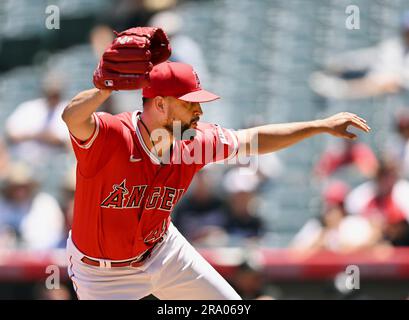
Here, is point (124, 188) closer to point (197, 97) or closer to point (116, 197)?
point (116, 197)

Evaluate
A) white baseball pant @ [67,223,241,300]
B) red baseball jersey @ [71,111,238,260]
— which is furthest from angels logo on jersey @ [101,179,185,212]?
white baseball pant @ [67,223,241,300]

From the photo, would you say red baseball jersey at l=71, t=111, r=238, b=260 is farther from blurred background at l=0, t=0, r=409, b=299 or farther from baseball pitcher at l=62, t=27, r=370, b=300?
blurred background at l=0, t=0, r=409, b=299

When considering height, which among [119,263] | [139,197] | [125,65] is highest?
[125,65]

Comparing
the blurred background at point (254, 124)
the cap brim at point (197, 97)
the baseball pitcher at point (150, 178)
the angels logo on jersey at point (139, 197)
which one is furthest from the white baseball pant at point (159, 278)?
the blurred background at point (254, 124)

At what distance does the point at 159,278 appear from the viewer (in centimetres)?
420

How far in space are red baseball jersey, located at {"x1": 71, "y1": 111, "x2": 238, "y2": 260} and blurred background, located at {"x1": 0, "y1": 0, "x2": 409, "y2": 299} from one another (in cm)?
122

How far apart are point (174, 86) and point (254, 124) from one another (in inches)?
123

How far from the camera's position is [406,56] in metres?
7.09

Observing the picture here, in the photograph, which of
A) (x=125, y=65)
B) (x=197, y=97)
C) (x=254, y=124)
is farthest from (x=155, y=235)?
(x=254, y=124)

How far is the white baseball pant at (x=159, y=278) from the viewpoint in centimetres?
411

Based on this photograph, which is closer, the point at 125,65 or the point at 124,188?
the point at 125,65

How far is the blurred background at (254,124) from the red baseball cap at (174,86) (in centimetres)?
146

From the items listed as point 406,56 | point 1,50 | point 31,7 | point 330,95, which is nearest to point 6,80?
point 1,50

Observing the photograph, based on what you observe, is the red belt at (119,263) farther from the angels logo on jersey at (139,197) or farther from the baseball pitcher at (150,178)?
the angels logo on jersey at (139,197)
